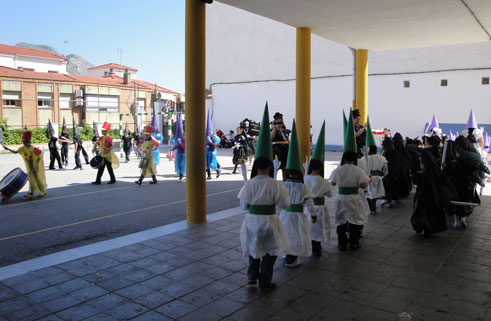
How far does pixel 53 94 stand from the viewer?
1451 inches

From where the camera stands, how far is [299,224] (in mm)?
5441

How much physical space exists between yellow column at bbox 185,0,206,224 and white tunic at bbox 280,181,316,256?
2.82 metres

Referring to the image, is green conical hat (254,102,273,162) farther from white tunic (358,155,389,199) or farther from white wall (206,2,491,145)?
white wall (206,2,491,145)

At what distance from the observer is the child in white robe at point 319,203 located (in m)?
5.97

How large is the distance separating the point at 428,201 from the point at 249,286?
354cm

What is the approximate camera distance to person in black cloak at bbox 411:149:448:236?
22.2 ft

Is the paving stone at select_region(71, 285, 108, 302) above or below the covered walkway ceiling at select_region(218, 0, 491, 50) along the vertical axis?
below

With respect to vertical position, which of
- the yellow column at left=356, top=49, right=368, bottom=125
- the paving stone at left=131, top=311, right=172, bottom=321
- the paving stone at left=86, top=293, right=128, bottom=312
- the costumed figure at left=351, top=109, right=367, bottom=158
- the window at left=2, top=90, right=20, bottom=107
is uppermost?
the window at left=2, top=90, right=20, bottom=107

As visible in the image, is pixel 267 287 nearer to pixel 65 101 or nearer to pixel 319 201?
pixel 319 201

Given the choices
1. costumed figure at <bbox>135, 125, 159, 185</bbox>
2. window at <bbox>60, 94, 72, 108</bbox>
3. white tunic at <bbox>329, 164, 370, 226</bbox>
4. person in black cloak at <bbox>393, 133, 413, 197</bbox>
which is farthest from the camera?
window at <bbox>60, 94, 72, 108</bbox>

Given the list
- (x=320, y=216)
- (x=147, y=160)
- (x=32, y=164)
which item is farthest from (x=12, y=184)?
(x=320, y=216)

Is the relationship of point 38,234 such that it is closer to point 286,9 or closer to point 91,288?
point 91,288

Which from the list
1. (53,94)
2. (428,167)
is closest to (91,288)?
(428,167)

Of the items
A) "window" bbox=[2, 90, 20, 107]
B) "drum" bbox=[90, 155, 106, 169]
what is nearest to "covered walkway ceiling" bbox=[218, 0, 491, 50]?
"drum" bbox=[90, 155, 106, 169]
